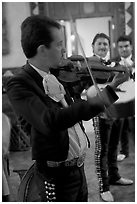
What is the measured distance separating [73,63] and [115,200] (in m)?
0.83

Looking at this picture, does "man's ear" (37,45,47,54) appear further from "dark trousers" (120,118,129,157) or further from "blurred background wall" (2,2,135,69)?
"dark trousers" (120,118,129,157)

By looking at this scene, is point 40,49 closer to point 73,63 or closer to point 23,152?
point 73,63

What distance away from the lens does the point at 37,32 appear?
0.64 metres

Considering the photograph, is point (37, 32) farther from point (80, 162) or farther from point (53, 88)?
point (80, 162)

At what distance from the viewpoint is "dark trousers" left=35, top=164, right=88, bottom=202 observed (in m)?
0.73

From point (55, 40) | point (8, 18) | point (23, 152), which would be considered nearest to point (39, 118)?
point (55, 40)

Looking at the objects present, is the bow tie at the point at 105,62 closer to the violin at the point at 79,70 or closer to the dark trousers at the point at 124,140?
the violin at the point at 79,70

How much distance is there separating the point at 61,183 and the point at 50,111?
241 mm

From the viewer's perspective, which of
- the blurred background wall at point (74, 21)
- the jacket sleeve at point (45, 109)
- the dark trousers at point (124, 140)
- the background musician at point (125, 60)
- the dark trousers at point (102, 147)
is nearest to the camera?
the jacket sleeve at point (45, 109)

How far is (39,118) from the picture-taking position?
58 cm

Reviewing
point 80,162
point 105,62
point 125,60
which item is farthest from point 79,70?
point 125,60

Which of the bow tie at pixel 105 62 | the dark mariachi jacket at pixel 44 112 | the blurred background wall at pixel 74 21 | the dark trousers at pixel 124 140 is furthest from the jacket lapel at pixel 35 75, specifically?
the dark trousers at pixel 124 140

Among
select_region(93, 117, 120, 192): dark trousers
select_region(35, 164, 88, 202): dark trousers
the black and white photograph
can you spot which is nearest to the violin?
the black and white photograph

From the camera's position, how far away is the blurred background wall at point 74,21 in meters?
0.97
